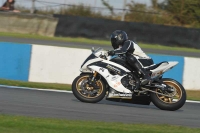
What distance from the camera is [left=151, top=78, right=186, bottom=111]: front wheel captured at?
379 inches

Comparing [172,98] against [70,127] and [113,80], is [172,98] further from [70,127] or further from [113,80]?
[70,127]

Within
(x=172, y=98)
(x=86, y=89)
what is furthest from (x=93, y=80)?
(x=172, y=98)

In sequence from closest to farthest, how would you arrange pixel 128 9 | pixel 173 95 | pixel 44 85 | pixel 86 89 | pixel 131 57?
pixel 173 95 → pixel 131 57 → pixel 86 89 → pixel 44 85 → pixel 128 9

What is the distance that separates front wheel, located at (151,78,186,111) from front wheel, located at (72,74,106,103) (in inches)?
37.1

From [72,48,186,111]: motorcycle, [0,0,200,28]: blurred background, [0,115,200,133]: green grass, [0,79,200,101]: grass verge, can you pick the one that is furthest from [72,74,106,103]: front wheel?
[0,0,200,28]: blurred background

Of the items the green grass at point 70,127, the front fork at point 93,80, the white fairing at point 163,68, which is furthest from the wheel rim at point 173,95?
the green grass at point 70,127

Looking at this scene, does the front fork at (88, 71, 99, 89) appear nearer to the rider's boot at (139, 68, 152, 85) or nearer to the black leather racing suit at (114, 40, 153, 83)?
the black leather racing suit at (114, 40, 153, 83)

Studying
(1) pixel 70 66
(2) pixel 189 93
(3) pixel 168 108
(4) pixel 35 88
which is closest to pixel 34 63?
(1) pixel 70 66

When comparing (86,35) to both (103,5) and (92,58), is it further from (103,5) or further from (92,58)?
(92,58)

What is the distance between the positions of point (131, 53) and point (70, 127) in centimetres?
320

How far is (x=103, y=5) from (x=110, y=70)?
19.8 meters

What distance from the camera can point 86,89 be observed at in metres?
10.0

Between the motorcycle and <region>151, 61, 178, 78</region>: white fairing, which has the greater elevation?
<region>151, 61, 178, 78</region>: white fairing

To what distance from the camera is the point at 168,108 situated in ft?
32.0
